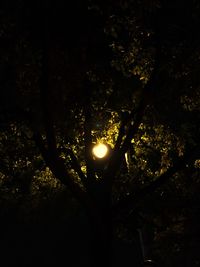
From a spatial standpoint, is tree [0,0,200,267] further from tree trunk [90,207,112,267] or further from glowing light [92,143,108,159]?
glowing light [92,143,108,159]

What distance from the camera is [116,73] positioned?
537 inches

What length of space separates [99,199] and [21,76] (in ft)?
11.5

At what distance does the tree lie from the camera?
11.5 m

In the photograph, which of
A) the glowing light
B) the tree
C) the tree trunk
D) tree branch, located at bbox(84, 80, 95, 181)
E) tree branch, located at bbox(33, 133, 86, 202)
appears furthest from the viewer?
tree branch, located at bbox(84, 80, 95, 181)

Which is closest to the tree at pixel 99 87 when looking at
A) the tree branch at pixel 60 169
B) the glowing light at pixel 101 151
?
the tree branch at pixel 60 169

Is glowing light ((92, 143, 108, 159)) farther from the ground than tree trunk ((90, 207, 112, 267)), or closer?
farther from the ground

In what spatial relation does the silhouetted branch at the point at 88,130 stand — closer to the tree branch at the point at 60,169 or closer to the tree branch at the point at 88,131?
the tree branch at the point at 88,131

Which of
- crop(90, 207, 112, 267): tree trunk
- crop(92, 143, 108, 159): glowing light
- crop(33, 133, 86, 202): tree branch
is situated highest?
crop(92, 143, 108, 159): glowing light

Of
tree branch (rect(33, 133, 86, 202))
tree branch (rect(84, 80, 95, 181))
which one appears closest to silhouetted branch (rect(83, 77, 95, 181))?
tree branch (rect(84, 80, 95, 181))

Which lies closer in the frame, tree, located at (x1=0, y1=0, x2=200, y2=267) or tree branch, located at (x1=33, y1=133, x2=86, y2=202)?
tree branch, located at (x1=33, y1=133, x2=86, y2=202)

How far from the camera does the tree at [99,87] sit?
37.8 ft

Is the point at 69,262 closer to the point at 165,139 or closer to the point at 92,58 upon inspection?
the point at 165,139

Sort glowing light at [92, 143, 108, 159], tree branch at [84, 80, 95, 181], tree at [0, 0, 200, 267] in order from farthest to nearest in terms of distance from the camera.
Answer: tree branch at [84, 80, 95, 181] → glowing light at [92, 143, 108, 159] → tree at [0, 0, 200, 267]

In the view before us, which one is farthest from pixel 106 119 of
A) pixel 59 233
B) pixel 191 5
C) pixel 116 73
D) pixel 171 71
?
pixel 59 233
